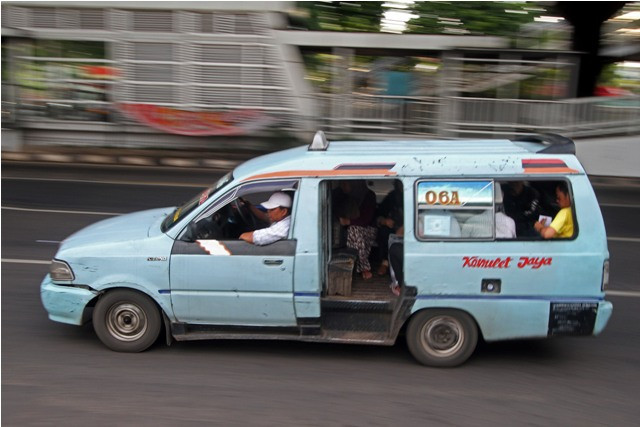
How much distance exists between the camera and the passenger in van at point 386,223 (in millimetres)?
6586

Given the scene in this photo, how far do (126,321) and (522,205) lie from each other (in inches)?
138

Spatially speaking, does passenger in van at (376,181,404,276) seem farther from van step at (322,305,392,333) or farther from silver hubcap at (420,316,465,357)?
silver hubcap at (420,316,465,357)

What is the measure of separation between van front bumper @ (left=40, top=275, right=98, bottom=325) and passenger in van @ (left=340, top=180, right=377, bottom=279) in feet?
7.71

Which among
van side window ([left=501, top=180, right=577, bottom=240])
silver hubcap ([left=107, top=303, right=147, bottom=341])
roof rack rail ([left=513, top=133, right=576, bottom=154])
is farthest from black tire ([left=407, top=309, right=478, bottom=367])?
silver hubcap ([left=107, top=303, right=147, bottom=341])

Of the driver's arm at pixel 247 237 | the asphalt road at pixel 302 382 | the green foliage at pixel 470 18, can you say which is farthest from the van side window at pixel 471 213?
the green foliage at pixel 470 18

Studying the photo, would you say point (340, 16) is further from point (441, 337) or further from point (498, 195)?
point (441, 337)

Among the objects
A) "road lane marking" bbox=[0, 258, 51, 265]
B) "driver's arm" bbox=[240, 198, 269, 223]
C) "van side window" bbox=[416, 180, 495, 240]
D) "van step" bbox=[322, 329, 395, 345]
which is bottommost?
"road lane marking" bbox=[0, 258, 51, 265]

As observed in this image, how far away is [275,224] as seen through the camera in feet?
18.9

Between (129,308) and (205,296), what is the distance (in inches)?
26.8

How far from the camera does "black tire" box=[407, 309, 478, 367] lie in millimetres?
5691

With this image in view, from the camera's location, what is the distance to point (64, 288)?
586 cm

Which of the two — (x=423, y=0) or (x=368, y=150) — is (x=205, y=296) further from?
(x=423, y=0)

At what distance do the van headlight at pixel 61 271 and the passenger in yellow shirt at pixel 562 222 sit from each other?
3.88 metres

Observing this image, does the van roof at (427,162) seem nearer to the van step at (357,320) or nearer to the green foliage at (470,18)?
the van step at (357,320)
